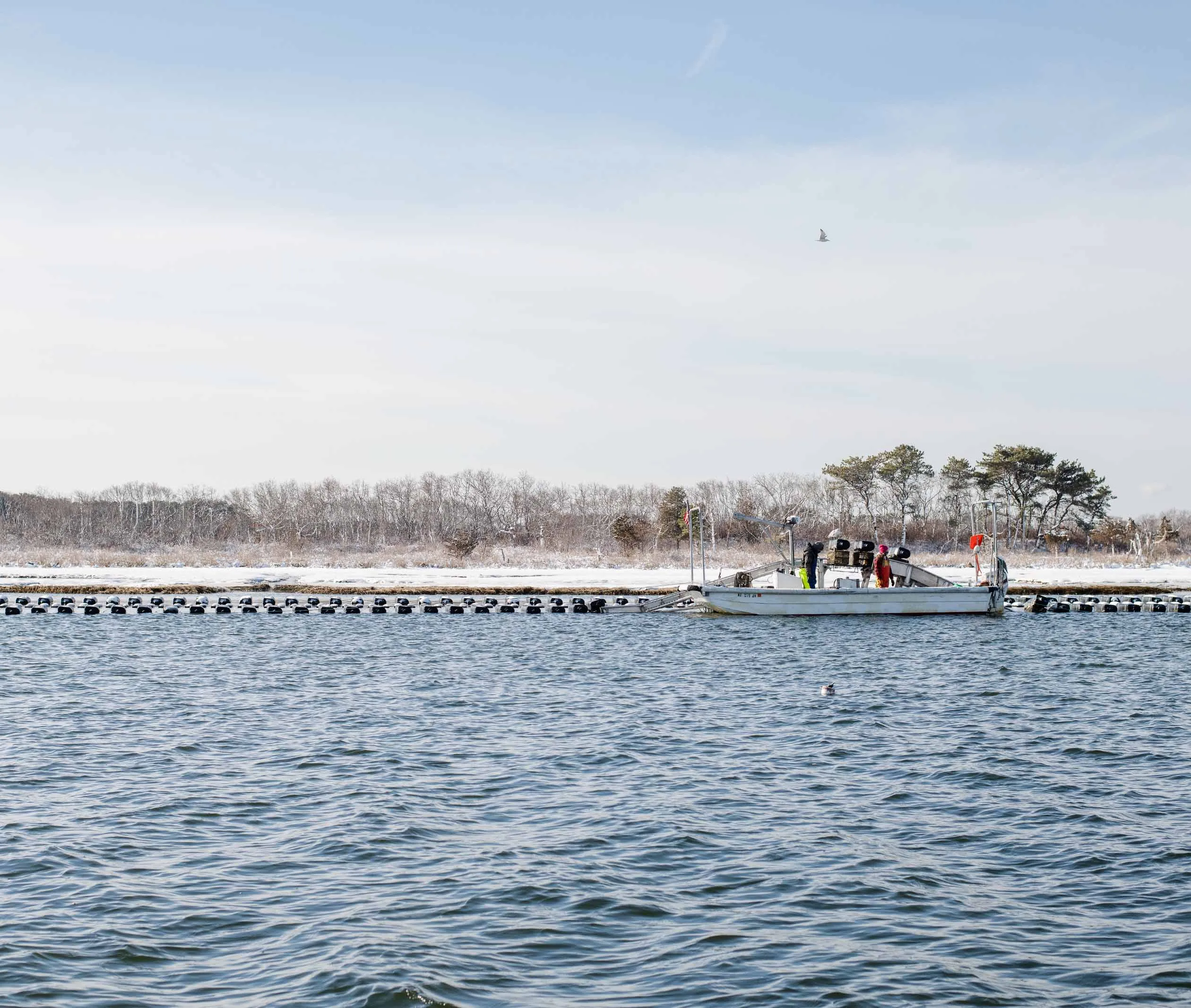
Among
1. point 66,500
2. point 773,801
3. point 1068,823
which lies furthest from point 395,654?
point 66,500

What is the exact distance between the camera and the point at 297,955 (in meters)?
10.5

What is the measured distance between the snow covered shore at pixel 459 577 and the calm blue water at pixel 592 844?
124 ft

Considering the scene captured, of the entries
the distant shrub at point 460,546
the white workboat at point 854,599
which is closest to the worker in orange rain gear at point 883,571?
the white workboat at point 854,599

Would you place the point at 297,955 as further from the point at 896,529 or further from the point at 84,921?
the point at 896,529

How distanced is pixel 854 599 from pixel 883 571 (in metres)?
1.74

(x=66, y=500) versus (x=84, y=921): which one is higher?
(x=66, y=500)

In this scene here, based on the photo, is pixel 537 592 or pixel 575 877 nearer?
pixel 575 877

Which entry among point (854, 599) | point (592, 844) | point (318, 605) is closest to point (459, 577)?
point (318, 605)

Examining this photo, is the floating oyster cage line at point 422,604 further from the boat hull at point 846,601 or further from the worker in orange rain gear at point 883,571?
the worker in orange rain gear at point 883,571

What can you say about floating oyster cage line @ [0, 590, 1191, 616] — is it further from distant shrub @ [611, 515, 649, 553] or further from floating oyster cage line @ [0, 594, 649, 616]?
distant shrub @ [611, 515, 649, 553]

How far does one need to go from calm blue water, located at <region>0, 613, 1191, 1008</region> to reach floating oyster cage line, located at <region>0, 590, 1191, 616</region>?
77.5 ft

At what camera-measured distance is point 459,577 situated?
241 feet

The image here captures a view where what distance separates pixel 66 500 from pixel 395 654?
115574 millimetres

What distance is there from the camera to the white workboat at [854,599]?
160ft
